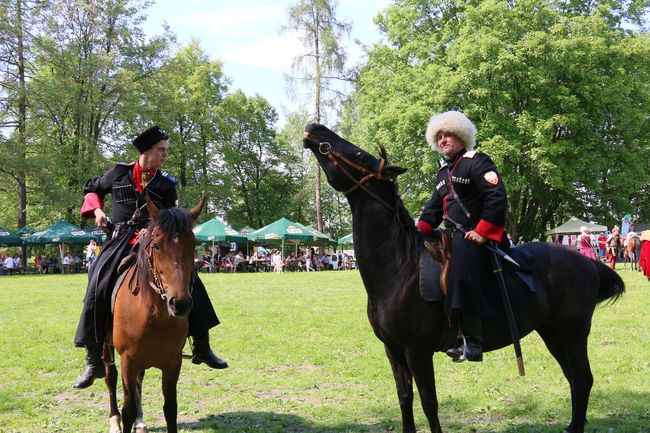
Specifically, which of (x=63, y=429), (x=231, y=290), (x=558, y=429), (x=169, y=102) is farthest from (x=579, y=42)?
(x=63, y=429)

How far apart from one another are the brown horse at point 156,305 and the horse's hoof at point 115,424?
106cm

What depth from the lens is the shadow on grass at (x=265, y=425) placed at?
6426 mm

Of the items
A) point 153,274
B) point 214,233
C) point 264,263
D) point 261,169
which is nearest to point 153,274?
point 153,274

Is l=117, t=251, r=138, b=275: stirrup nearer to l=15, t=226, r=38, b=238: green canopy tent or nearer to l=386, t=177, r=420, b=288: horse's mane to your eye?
l=386, t=177, r=420, b=288: horse's mane

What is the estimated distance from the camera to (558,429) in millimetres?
6266

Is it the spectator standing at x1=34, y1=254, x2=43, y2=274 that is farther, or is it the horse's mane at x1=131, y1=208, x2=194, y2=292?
the spectator standing at x1=34, y1=254, x2=43, y2=274

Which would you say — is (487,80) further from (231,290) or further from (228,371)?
(228,371)

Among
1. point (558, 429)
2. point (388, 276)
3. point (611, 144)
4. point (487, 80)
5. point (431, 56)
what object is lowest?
point (558, 429)

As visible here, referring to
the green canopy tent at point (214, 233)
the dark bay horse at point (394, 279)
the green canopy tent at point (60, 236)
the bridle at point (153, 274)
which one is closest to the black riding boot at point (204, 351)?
the bridle at point (153, 274)

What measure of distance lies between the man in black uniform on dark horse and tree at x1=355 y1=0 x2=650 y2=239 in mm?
28961

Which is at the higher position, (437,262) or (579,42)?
(579,42)

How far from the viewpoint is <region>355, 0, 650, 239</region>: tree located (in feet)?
111

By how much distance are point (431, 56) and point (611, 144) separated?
13.0 metres

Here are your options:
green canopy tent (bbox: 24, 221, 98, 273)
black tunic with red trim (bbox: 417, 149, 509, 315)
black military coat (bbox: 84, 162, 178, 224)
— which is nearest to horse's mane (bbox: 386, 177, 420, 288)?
black tunic with red trim (bbox: 417, 149, 509, 315)
